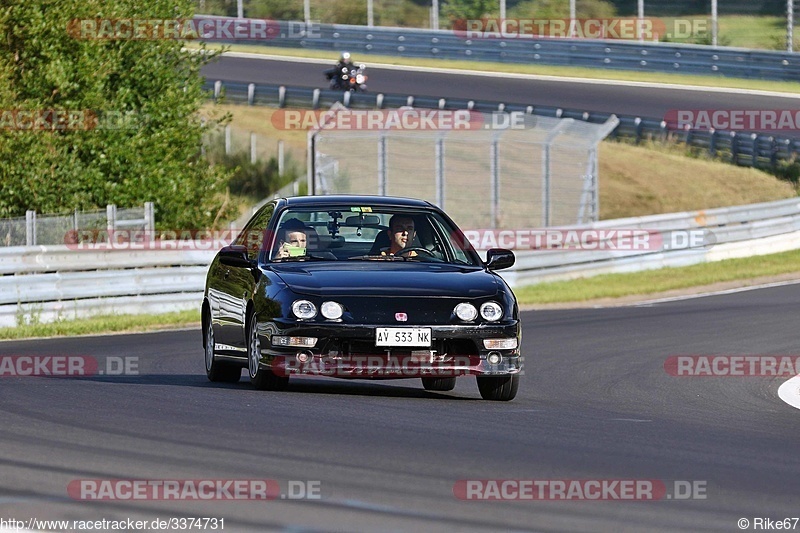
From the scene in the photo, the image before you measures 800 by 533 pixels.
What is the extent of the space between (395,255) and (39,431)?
3654 millimetres

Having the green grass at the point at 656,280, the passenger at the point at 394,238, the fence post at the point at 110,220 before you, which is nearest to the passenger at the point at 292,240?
the passenger at the point at 394,238

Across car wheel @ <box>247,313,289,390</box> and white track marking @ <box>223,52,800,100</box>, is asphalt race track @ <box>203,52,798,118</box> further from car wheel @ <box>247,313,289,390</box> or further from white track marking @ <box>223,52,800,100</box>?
car wheel @ <box>247,313,289,390</box>

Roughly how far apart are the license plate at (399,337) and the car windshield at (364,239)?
1.11m

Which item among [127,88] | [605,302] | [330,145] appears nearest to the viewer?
[605,302]

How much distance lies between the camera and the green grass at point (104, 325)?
60.0 feet

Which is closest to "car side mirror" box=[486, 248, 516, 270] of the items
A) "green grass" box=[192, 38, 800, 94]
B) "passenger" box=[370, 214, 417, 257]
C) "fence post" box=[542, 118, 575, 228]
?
"passenger" box=[370, 214, 417, 257]

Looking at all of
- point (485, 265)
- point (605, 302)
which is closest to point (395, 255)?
point (485, 265)

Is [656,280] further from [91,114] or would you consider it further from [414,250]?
[414,250]

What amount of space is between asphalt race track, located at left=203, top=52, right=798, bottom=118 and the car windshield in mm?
30103

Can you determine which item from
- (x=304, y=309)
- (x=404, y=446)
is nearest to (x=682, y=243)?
(x=304, y=309)

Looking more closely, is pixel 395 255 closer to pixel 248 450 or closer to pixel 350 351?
pixel 350 351

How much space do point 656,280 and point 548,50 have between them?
22.3 m

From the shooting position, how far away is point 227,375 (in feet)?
40.9

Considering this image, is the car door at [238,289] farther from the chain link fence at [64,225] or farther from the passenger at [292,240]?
the chain link fence at [64,225]
